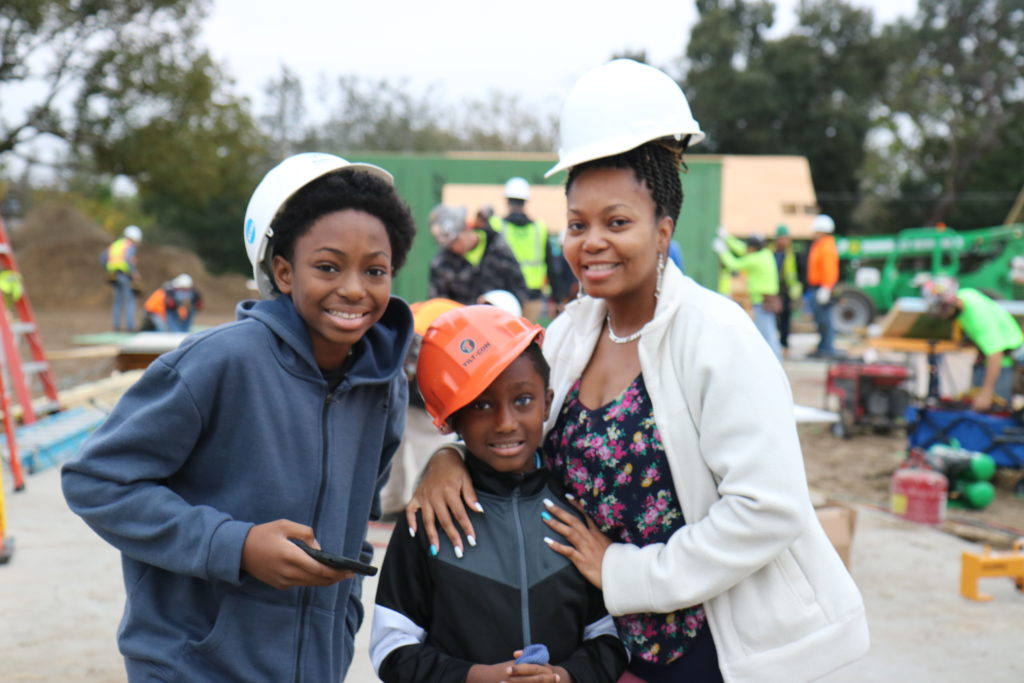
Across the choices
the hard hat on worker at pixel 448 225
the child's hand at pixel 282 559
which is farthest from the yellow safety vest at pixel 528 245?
the child's hand at pixel 282 559

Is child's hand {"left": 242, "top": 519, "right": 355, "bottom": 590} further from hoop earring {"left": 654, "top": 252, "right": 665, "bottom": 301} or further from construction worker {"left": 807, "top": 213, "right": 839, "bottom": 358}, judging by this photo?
construction worker {"left": 807, "top": 213, "right": 839, "bottom": 358}

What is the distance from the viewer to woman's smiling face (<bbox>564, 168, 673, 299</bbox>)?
5.64 feet

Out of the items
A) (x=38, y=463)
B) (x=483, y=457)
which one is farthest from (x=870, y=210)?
(x=483, y=457)

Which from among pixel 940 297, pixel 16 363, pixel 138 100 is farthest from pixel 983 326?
pixel 138 100

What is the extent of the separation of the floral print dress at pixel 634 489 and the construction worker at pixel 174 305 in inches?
470

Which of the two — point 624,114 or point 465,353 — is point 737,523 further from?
point 624,114

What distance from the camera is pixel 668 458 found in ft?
5.38

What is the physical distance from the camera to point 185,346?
167 centimetres

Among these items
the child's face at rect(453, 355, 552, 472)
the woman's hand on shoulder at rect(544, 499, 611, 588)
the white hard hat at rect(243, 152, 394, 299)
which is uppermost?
the white hard hat at rect(243, 152, 394, 299)

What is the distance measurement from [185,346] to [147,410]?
0.47 feet

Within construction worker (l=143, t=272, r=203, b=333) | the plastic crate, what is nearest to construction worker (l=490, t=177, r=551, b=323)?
the plastic crate

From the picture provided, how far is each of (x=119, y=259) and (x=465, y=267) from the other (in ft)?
42.0

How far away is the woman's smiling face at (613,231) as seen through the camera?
1719 mm

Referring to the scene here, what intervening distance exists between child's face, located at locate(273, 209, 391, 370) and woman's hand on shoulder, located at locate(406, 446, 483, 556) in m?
0.33
